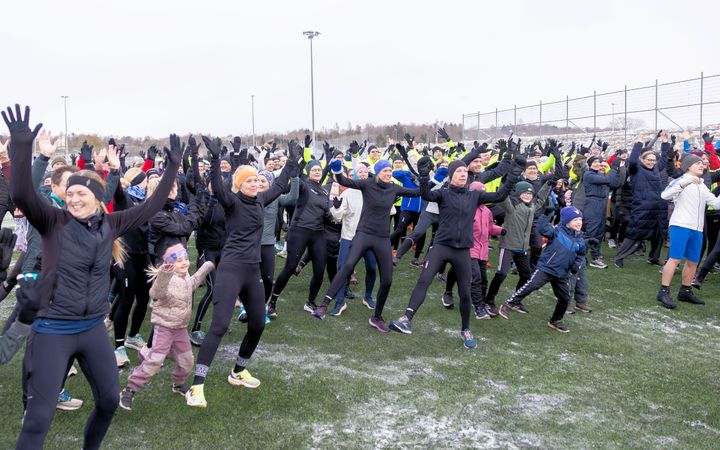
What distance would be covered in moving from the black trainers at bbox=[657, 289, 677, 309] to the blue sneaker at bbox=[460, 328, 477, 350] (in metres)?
3.15

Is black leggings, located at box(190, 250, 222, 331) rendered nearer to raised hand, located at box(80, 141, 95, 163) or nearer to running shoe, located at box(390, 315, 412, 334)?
raised hand, located at box(80, 141, 95, 163)

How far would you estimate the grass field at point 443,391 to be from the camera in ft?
13.1

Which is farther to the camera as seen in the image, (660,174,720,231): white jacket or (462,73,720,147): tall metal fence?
(462,73,720,147): tall metal fence

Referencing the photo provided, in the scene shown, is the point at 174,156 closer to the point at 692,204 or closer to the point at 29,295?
the point at 29,295

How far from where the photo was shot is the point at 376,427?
414 cm

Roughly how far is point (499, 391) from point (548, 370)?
777mm

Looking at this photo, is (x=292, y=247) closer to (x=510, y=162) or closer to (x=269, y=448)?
(x=510, y=162)

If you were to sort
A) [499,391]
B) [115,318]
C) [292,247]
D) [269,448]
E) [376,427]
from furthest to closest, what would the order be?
1. [292,247]
2. [115,318]
3. [499,391]
4. [376,427]
5. [269,448]

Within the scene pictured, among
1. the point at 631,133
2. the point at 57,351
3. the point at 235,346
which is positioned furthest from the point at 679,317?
the point at 631,133

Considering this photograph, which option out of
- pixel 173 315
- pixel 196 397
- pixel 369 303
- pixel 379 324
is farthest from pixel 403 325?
pixel 173 315

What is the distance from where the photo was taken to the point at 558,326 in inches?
260

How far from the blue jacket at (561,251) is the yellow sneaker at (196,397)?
4.01 meters

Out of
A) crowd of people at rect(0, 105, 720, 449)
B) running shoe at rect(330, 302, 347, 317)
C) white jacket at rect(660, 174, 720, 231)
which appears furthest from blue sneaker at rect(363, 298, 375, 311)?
white jacket at rect(660, 174, 720, 231)

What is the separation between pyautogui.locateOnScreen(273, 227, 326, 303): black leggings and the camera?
272 inches
